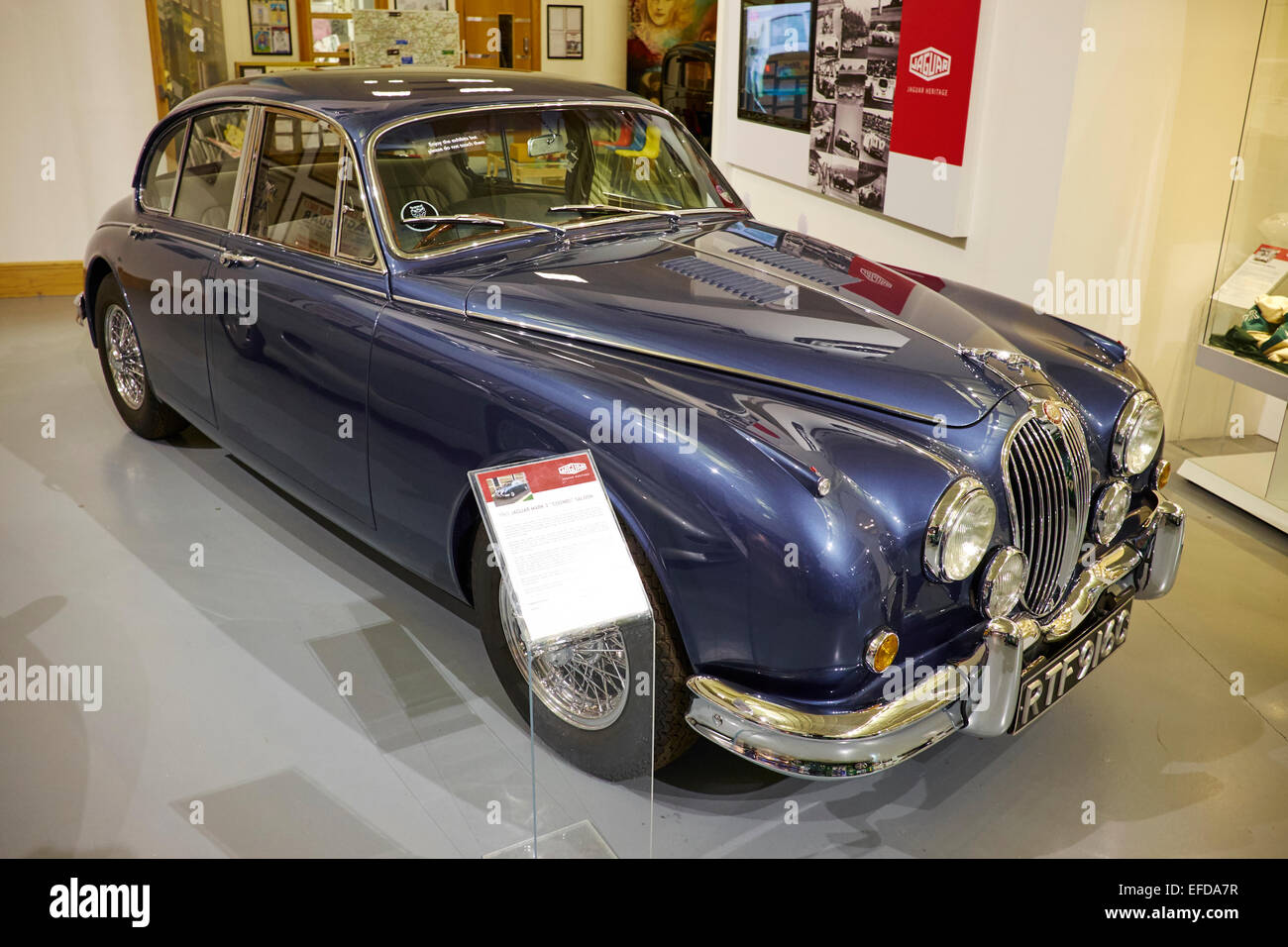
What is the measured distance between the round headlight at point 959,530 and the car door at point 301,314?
1.65 metres

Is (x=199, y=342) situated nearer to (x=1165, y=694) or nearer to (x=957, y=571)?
(x=957, y=571)

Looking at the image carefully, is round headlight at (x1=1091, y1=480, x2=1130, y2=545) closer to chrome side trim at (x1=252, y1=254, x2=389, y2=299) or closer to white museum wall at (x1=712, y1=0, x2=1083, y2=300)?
chrome side trim at (x1=252, y1=254, x2=389, y2=299)

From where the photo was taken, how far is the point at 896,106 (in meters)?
5.58

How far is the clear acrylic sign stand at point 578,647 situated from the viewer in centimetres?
200

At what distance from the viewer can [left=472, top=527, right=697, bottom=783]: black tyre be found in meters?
2.31

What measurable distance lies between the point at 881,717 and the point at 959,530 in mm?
425

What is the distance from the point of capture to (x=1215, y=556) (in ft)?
13.1

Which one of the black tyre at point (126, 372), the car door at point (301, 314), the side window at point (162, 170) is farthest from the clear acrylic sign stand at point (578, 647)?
the black tyre at point (126, 372)

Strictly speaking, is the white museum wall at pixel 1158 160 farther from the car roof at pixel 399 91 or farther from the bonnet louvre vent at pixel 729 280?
the bonnet louvre vent at pixel 729 280

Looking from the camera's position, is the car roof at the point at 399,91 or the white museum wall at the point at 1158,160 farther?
the white museum wall at the point at 1158,160

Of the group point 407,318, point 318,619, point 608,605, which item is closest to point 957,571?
point 608,605

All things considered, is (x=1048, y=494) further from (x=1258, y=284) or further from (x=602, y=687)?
(x=1258, y=284)

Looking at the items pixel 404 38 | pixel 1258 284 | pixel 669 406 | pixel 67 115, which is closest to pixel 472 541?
pixel 669 406

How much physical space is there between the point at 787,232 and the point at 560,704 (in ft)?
6.10
